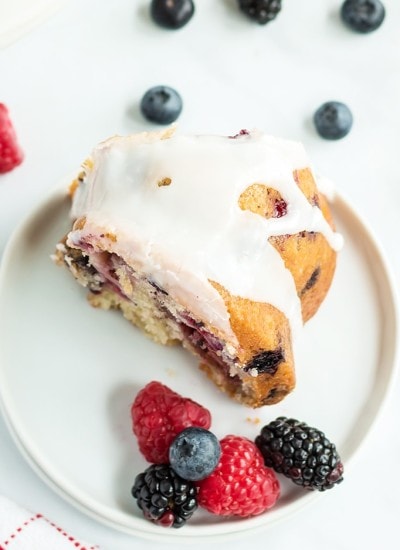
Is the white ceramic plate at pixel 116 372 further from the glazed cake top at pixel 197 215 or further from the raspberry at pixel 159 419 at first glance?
the glazed cake top at pixel 197 215

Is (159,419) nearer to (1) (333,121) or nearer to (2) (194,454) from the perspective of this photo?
(2) (194,454)

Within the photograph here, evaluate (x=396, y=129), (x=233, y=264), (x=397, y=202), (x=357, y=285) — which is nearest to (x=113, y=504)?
(x=233, y=264)

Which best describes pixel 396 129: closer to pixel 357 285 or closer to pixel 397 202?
pixel 397 202

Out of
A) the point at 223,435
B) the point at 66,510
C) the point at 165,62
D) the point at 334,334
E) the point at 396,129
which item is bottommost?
the point at 66,510

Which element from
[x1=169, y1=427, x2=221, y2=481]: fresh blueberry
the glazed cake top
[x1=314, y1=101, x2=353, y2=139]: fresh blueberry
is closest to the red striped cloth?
[x1=169, y1=427, x2=221, y2=481]: fresh blueberry

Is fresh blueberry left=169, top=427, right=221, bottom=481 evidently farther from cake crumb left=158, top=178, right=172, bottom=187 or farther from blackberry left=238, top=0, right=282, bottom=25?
blackberry left=238, top=0, right=282, bottom=25
